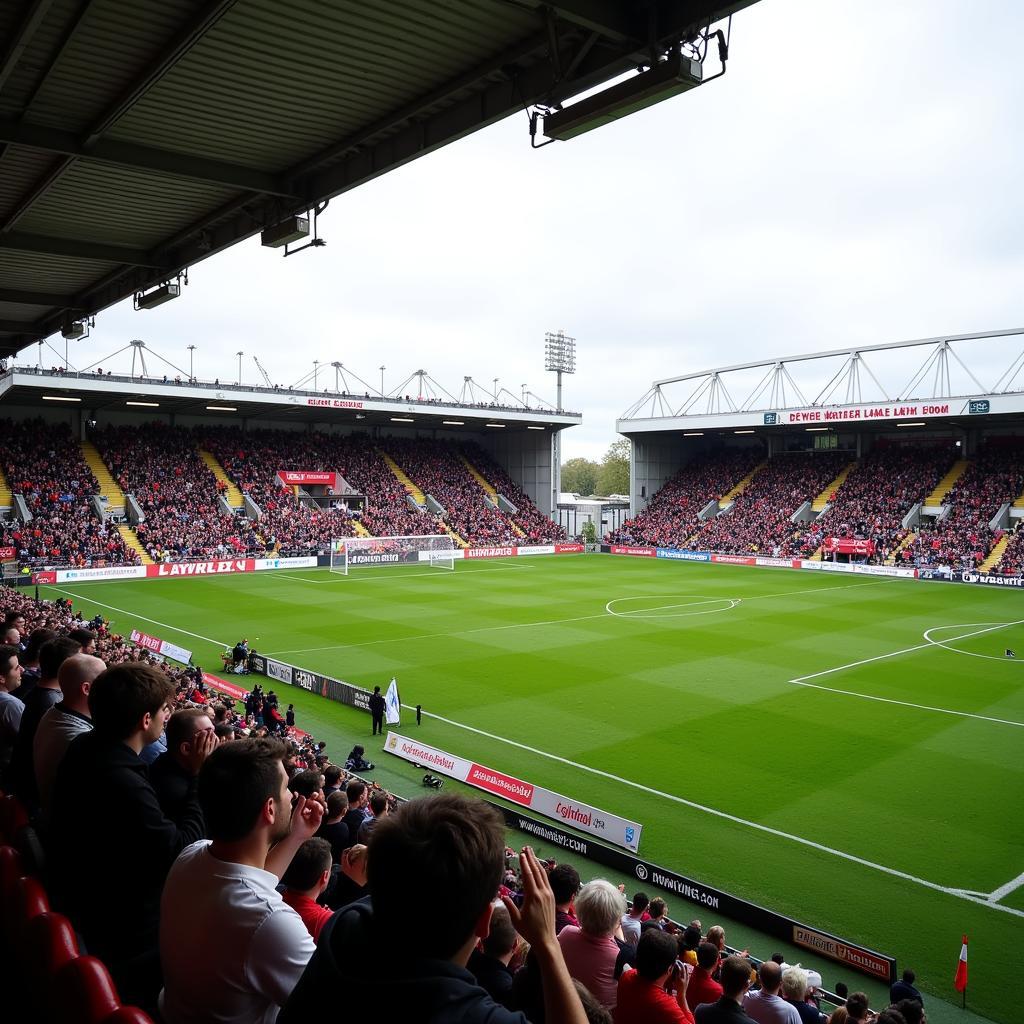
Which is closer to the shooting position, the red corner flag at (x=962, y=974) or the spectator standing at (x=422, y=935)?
the spectator standing at (x=422, y=935)

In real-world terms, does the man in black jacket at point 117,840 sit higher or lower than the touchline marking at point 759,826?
higher

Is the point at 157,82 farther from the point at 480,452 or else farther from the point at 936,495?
the point at 480,452

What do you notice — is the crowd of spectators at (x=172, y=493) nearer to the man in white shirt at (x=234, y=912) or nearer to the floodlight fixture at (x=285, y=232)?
the floodlight fixture at (x=285, y=232)

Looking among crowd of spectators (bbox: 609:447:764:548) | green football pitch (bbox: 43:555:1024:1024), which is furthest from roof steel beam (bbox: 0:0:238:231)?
crowd of spectators (bbox: 609:447:764:548)

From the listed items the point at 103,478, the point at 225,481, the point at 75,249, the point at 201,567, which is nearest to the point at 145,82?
the point at 75,249

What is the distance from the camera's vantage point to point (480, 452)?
74.6 m

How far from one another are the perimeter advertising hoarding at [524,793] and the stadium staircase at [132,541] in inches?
1357

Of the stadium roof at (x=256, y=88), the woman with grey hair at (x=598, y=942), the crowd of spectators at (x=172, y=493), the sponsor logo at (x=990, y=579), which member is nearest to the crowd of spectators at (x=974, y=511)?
the sponsor logo at (x=990, y=579)

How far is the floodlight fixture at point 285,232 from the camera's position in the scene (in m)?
12.0

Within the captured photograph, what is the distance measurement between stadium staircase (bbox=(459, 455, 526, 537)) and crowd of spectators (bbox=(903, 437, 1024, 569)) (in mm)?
27883

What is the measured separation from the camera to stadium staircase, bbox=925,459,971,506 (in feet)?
186

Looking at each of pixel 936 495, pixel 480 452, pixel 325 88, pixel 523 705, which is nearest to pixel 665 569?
pixel 936 495

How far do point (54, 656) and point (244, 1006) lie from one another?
158 inches

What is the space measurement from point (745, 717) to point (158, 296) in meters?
15.7
